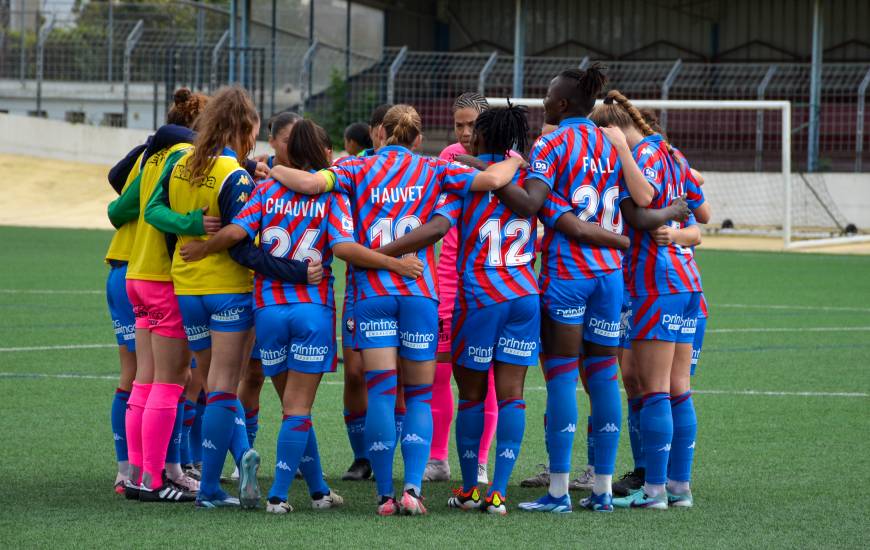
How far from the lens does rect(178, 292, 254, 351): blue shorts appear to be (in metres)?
5.30

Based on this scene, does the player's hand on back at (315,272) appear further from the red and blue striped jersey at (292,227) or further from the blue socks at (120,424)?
the blue socks at (120,424)

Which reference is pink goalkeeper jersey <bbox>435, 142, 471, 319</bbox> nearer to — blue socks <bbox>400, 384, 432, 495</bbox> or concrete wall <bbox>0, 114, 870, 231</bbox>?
blue socks <bbox>400, 384, 432, 495</bbox>

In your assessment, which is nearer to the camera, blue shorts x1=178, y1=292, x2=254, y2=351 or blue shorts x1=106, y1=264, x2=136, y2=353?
blue shorts x1=178, y1=292, x2=254, y2=351

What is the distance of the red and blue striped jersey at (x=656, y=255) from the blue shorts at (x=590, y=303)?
0.18 meters

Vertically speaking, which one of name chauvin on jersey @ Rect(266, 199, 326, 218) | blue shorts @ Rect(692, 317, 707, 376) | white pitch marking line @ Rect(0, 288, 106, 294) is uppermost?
name chauvin on jersey @ Rect(266, 199, 326, 218)

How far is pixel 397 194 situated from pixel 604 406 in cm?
135

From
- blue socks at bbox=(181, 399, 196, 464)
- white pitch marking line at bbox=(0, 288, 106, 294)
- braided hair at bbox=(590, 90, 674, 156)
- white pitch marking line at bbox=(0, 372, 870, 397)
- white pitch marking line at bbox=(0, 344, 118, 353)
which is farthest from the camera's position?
white pitch marking line at bbox=(0, 288, 106, 294)

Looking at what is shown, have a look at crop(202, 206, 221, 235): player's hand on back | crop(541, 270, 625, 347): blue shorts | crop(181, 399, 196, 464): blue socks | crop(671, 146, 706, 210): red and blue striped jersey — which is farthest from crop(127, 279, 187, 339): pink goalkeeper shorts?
crop(671, 146, 706, 210): red and blue striped jersey

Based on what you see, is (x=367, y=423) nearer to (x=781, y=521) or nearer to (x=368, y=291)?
(x=368, y=291)

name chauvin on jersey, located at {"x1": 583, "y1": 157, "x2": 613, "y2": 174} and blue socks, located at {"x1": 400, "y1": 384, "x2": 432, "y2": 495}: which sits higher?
name chauvin on jersey, located at {"x1": 583, "y1": 157, "x2": 613, "y2": 174}

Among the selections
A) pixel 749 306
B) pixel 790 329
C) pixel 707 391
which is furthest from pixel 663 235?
pixel 749 306

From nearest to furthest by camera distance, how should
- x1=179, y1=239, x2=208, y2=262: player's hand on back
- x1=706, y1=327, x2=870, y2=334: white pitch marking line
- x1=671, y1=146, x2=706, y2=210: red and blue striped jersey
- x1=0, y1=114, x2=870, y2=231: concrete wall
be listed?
x1=179, y1=239, x2=208, y2=262: player's hand on back, x1=671, y1=146, x2=706, y2=210: red and blue striped jersey, x1=706, y1=327, x2=870, y2=334: white pitch marking line, x1=0, y1=114, x2=870, y2=231: concrete wall

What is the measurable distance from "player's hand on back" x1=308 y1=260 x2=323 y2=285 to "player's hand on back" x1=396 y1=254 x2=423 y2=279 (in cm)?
34

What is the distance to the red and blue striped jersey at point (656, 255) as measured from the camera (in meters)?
5.50
